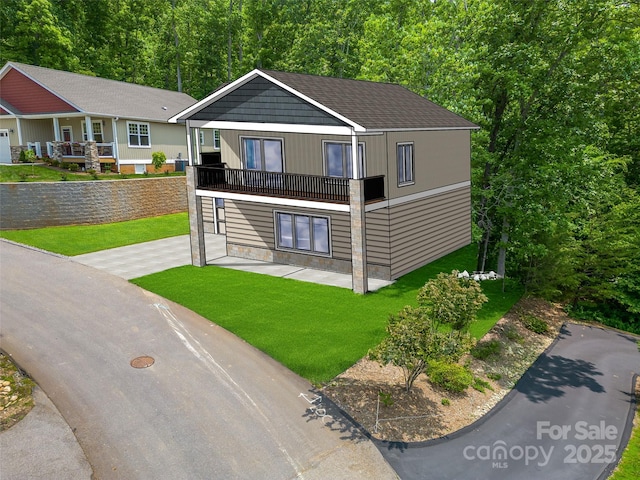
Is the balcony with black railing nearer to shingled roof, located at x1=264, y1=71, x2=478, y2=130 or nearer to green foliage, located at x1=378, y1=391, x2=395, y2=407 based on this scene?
shingled roof, located at x1=264, y1=71, x2=478, y2=130

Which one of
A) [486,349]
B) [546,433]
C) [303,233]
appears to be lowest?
[546,433]

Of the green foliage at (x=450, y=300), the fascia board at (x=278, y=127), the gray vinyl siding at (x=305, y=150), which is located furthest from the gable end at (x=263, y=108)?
the green foliage at (x=450, y=300)

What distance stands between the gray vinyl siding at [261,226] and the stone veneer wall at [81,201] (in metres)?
9.70

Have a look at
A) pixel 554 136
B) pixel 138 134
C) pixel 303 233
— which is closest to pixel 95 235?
pixel 138 134

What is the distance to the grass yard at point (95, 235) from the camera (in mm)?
26906

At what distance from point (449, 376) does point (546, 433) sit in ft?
9.22

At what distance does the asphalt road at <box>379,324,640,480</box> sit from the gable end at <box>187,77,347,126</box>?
11650mm

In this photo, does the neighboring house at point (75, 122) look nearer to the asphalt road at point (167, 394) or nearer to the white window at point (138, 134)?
the white window at point (138, 134)

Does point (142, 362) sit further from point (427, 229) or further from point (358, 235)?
point (427, 229)

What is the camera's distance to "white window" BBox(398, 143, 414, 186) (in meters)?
23.5

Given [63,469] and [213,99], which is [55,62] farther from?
[63,469]

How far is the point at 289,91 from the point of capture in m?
21.1

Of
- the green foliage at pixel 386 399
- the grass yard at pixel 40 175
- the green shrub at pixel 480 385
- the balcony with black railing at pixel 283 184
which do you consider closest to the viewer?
the green foliage at pixel 386 399

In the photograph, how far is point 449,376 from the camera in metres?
14.6
